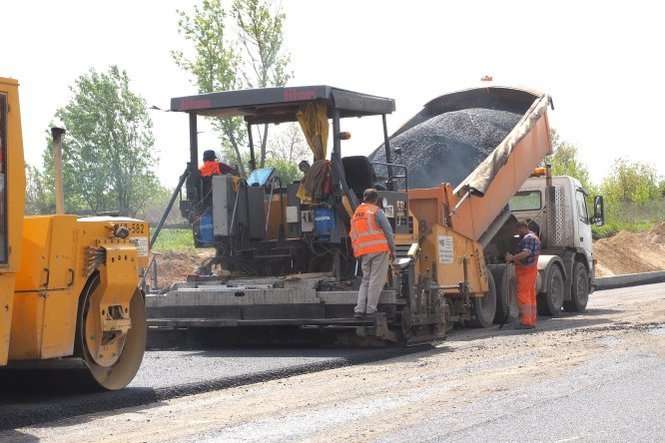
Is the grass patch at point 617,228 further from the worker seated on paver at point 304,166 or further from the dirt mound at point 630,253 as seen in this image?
the worker seated on paver at point 304,166

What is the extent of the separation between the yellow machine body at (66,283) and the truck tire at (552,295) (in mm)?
8945

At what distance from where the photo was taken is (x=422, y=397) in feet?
24.7

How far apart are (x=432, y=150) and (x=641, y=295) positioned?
7.19 m

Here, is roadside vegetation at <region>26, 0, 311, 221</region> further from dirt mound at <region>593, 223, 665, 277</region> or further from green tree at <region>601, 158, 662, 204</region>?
green tree at <region>601, 158, 662, 204</region>

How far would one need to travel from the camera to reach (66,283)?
7.27 meters

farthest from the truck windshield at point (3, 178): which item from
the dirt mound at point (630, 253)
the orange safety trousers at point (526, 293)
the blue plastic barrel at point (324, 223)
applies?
the dirt mound at point (630, 253)

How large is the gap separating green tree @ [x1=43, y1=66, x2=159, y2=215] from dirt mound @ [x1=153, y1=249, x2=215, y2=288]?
4.58m

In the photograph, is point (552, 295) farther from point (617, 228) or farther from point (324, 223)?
point (617, 228)

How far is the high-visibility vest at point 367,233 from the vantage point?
1073 cm

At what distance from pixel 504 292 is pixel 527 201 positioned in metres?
2.77

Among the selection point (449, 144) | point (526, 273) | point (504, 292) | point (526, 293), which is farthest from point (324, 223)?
point (504, 292)

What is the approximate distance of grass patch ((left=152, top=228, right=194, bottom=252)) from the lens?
25.3 meters

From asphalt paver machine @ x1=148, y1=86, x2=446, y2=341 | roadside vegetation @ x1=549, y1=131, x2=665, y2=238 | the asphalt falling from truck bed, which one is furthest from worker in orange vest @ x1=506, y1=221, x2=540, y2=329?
roadside vegetation @ x1=549, y1=131, x2=665, y2=238

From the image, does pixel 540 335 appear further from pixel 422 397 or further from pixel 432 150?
pixel 422 397
